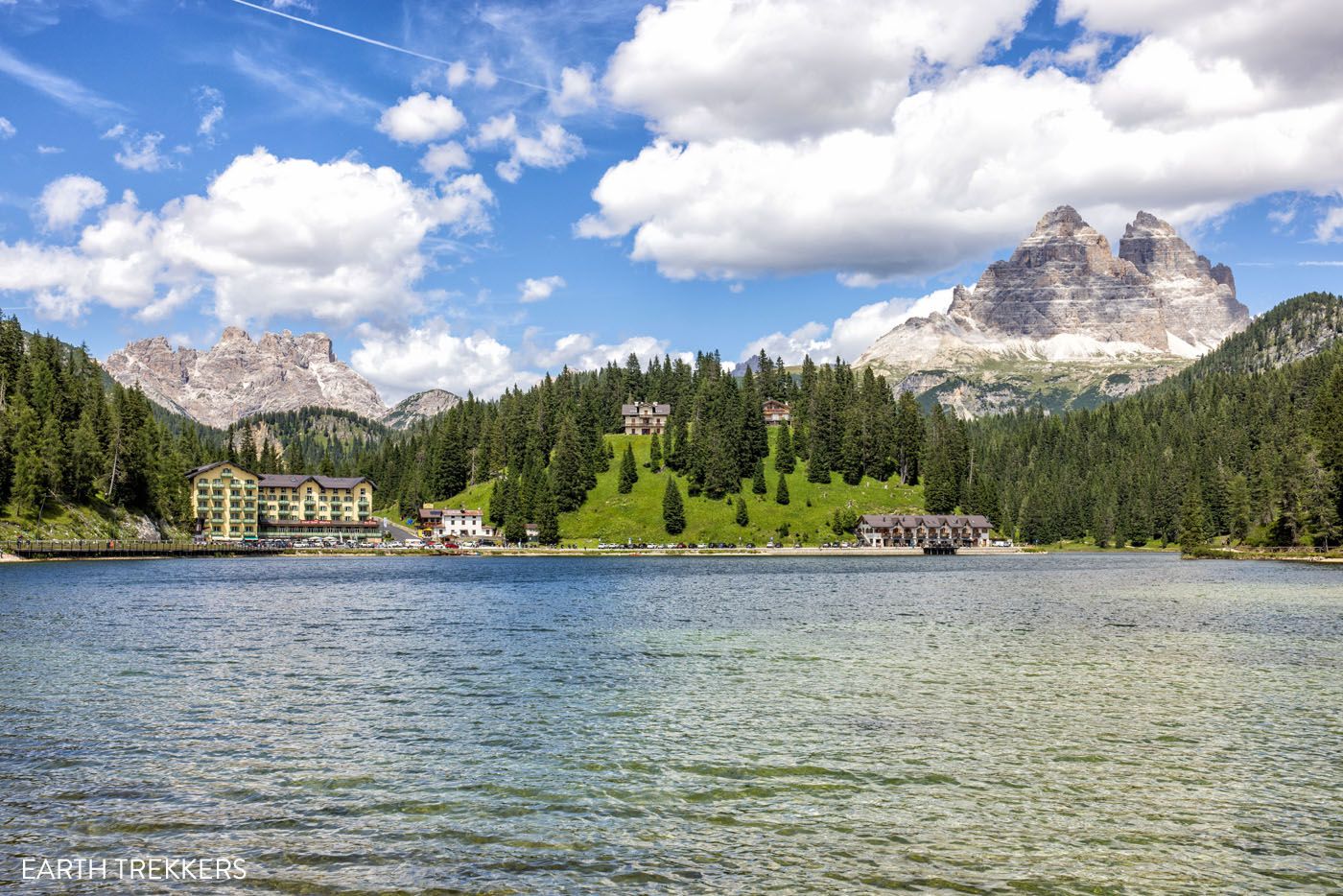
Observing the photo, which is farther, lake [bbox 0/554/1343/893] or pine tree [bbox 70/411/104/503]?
pine tree [bbox 70/411/104/503]

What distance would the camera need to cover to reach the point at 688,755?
1231 inches

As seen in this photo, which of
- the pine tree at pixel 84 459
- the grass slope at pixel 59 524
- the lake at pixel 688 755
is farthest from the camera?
the pine tree at pixel 84 459

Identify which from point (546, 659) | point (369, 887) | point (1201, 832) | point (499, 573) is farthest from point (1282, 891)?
point (499, 573)

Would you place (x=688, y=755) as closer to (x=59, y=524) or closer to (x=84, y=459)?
(x=59, y=524)

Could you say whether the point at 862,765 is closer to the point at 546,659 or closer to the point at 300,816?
the point at 300,816

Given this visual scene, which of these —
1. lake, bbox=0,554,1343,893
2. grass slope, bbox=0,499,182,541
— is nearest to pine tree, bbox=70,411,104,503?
grass slope, bbox=0,499,182,541

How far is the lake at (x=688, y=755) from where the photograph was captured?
70.7ft

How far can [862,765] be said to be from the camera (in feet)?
97.7

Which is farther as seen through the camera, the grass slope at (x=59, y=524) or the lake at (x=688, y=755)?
the grass slope at (x=59, y=524)

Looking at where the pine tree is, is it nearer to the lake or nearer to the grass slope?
the grass slope

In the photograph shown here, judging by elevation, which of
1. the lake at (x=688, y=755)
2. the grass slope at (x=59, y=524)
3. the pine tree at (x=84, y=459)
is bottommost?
the lake at (x=688, y=755)

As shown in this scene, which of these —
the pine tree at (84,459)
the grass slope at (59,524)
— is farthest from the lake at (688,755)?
the pine tree at (84,459)

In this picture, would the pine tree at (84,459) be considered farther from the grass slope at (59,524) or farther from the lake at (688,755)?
the lake at (688,755)

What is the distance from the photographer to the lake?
2156cm
